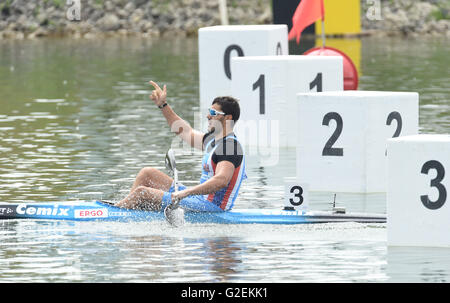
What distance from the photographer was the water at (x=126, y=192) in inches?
447

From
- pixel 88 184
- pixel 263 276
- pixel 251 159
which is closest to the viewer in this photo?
pixel 263 276

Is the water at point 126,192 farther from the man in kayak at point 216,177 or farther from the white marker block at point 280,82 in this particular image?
the white marker block at point 280,82

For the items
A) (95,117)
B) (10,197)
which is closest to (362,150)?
(10,197)

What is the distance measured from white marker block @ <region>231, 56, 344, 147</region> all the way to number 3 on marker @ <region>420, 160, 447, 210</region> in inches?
320

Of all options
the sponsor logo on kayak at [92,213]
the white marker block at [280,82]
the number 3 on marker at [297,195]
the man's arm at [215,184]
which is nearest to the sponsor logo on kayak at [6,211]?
the sponsor logo on kayak at [92,213]

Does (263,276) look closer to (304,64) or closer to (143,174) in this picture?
(143,174)

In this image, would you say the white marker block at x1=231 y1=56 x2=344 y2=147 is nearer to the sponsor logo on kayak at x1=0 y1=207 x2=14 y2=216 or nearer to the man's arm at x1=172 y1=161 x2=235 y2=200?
the sponsor logo on kayak at x1=0 y1=207 x2=14 y2=216

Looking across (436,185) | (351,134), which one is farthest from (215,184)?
(351,134)

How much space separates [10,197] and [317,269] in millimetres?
5211

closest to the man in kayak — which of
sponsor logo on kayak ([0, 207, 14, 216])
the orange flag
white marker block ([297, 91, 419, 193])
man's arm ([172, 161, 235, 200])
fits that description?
man's arm ([172, 161, 235, 200])

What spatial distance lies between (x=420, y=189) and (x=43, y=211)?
13.5ft

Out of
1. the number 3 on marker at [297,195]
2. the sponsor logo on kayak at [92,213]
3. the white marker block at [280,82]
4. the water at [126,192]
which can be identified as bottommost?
the water at [126,192]

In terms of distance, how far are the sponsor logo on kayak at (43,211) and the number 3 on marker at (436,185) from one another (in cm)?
391

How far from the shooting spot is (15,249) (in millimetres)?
12398
